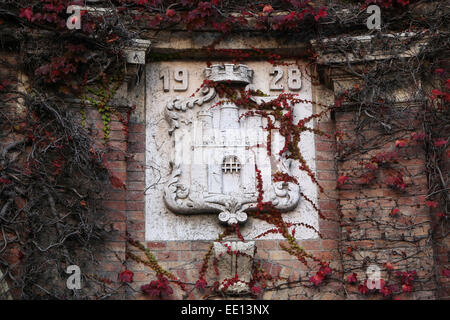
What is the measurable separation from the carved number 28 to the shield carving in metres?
0.20

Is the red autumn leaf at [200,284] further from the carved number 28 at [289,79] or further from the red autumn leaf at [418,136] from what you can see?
the red autumn leaf at [418,136]

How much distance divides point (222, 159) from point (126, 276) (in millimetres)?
1302

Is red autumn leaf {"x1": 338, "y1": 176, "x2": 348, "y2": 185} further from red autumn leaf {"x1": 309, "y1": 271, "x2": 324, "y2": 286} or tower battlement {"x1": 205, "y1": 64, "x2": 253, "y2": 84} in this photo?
tower battlement {"x1": 205, "y1": 64, "x2": 253, "y2": 84}

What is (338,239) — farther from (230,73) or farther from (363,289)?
(230,73)

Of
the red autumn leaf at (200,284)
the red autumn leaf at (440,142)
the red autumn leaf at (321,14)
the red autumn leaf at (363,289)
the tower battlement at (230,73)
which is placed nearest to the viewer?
the red autumn leaf at (363,289)

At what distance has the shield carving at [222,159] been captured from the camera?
7.89 metres

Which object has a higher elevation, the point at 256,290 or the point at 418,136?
the point at 418,136

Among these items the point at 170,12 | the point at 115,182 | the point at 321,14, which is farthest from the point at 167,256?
the point at 321,14

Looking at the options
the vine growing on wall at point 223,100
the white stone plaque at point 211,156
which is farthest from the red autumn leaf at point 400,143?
the white stone plaque at point 211,156

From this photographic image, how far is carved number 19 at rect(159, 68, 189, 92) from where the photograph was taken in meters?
8.28

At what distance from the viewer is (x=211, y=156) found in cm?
803

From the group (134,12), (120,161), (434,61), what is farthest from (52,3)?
(434,61)

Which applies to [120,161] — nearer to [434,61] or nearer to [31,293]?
[31,293]

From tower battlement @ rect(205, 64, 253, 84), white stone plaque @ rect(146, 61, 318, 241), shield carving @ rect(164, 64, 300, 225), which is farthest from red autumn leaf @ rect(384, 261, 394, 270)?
tower battlement @ rect(205, 64, 253, 84)
